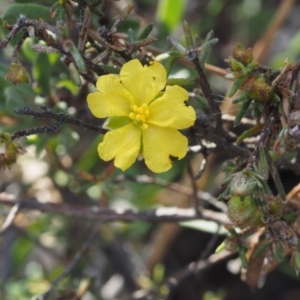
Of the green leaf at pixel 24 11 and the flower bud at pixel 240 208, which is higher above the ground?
the flower bud at pixel 240 208

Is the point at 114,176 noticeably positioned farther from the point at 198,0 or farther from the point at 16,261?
the point at 198,0

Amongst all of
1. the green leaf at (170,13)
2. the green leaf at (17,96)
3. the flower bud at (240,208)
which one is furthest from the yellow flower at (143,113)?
the green leaf at (170,13)

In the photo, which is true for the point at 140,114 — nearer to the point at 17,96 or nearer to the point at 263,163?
the point at 263,163

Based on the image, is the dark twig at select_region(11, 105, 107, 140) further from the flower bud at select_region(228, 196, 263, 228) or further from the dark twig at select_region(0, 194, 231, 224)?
the dark twig at select_region(0, 194, 231, 224)

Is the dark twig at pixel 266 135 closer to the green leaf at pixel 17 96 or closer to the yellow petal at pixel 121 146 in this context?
the yellow petal at pixel 121 146

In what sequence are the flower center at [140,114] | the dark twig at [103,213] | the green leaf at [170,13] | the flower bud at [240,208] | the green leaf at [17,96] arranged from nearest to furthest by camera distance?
the flower bud at [240,208] → the flower center at [140,114] → the green leaf at [17,96] → the dark twig at [103,213] → the green leaf at [170,13]

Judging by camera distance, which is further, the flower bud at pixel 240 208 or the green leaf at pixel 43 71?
the green leaf at pixel 43 71

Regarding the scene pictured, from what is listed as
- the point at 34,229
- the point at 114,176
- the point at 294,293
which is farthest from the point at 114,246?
the point at 294,293
